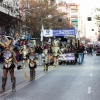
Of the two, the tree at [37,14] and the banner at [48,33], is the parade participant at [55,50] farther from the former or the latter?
the tree at [37,14]

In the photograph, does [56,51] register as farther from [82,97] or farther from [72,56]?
[82,97]

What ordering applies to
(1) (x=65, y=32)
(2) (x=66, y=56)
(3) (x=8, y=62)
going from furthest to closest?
(1) (x=65, y=32), (2) (x=66, y=56), (3) (x=8, y=62)

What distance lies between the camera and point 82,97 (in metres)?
11.5

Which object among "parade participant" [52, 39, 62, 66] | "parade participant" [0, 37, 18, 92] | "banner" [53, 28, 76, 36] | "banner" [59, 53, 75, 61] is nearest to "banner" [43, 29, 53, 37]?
"banner" [53, 28, 76, 36]

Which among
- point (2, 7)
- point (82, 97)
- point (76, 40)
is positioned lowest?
point (82, 97)

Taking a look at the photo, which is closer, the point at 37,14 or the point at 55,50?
the point at 55,50

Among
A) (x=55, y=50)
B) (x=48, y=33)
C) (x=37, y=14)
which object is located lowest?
(x=55, y=50)

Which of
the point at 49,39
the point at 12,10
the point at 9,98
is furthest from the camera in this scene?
the point at 12,10

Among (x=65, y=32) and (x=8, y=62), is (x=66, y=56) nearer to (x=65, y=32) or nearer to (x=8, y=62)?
(x=65, y=32)

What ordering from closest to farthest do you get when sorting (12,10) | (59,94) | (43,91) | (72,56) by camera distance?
(59,94)
(43,91)
(72,56)
(12,10)

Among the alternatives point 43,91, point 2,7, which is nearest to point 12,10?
point 2,7

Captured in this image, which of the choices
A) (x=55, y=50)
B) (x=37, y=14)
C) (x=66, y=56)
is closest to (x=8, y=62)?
(x=55, y=50)

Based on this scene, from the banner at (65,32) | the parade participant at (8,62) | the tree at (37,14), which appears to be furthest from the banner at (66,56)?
the tree at (37,14)

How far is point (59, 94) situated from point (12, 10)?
48.4m
